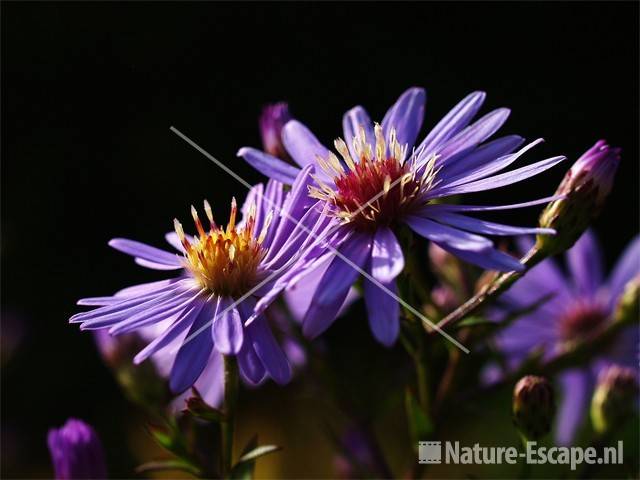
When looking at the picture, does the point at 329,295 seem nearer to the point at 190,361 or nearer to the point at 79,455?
the point at 190,361

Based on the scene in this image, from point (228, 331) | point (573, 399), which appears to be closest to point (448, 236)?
point (228, 331)

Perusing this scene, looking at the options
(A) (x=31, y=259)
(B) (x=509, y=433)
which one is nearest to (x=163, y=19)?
(A) (x=31, y=259)

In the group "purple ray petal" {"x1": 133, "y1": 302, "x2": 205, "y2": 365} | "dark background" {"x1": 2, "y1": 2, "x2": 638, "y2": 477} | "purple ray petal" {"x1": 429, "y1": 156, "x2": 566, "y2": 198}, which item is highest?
"dark background" {"x1": 2, "y1": 2, "x2": 638, "y2": 477}

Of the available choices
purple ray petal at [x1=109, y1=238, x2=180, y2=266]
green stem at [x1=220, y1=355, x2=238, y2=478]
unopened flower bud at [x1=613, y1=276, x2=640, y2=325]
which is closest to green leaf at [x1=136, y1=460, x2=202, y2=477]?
green stem at [x1=220, y1=355, x2=238, y2=478]

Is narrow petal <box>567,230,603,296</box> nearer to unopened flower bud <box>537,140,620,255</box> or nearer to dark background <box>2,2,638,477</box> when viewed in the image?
unopened flower bud <box>537,140,620,255</box>

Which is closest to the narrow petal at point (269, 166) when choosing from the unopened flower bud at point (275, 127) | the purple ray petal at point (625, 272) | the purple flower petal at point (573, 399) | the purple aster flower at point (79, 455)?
the unopened flower bud at point (275, 127)

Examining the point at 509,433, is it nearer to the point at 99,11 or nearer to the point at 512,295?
the point at 512,295
